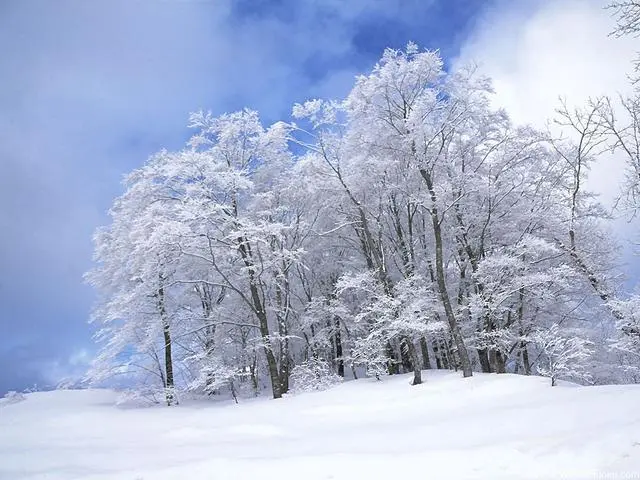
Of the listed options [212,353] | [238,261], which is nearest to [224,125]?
[238,261]

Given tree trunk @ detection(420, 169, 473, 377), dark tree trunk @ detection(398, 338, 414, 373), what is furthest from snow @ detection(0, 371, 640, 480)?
dark tree trunk @ detection(398, 338, 414, 373)

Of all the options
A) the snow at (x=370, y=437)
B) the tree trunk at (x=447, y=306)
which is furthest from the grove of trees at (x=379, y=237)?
the snow at (x=370, y=437)

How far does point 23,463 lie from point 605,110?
20844 millimetres

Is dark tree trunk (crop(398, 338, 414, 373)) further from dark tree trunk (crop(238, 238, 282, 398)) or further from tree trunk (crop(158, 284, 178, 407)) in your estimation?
tree trunk (crop(158, 284, 178, 407))

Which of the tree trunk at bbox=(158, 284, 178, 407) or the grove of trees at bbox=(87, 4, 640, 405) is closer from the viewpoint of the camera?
the grove of trees at bbox=(87, 4, 640, 405)

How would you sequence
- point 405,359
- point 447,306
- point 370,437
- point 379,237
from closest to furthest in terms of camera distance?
point 370,437 → point 447,306 → point 379,237 → point 405,359

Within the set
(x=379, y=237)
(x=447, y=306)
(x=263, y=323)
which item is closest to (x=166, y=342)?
(x=263, y=323)

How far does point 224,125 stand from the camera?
22.6 meters

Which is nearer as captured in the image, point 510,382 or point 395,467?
point 395,467

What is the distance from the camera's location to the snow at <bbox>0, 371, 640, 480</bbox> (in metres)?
6.52

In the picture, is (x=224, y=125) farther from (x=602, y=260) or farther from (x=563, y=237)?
(x=602, y=260)

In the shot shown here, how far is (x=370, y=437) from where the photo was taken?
973cm

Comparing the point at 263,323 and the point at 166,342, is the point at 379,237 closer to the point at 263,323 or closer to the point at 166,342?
the point at 263,323

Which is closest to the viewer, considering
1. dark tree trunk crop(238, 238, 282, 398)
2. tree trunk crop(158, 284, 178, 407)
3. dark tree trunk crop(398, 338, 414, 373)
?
dark tree trunk crop(238, 238, 282, 398)
